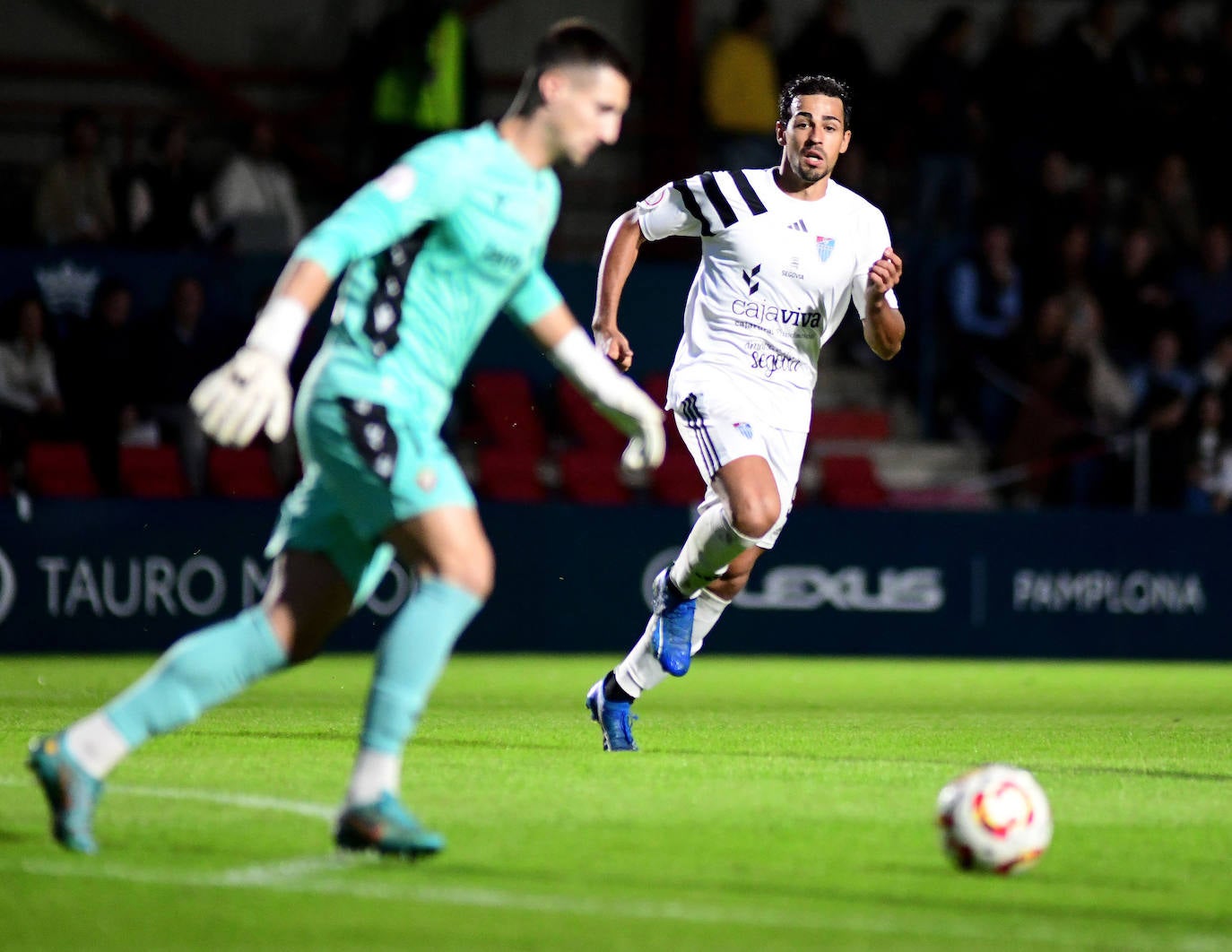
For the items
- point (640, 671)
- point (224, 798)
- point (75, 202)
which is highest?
point (75, 202)

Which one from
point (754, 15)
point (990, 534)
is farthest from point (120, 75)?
point (990, 534)

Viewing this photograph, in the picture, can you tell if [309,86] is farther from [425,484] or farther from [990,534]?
[425,484]

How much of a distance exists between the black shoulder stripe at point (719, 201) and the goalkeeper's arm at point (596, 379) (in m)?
2.88

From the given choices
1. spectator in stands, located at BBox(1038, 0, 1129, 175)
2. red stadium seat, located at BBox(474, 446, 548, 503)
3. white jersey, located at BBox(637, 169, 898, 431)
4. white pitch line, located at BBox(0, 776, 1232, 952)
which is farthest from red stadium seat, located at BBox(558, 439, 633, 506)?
white pitch line, located at BBox(0, 776, 1232, 952)

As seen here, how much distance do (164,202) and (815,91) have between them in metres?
8.58

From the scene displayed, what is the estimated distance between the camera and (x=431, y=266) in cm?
535

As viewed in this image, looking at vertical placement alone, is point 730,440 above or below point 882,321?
below

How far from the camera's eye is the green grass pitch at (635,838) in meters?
4.38

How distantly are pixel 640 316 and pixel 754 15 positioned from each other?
9.31 feet

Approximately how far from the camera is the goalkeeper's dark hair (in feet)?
17.8

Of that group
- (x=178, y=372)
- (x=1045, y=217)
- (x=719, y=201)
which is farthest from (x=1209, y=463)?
(x=719, y=201)

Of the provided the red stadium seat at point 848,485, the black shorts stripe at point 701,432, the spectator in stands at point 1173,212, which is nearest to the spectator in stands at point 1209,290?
the spectator in stands at point 1173,212

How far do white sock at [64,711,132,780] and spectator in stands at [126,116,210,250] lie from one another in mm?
11075

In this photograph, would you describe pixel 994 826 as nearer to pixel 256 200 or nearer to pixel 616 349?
pixel 616 349
